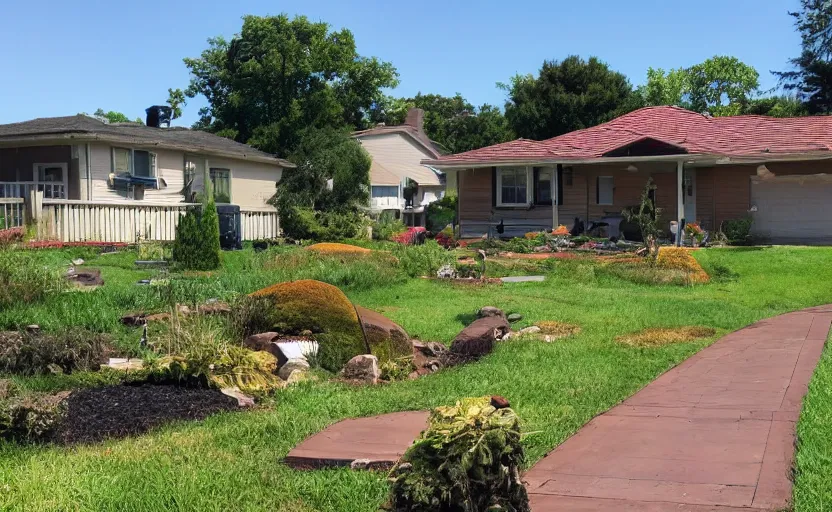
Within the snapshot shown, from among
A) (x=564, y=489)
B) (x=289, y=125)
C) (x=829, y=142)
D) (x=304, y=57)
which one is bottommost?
(x=564, y=489)

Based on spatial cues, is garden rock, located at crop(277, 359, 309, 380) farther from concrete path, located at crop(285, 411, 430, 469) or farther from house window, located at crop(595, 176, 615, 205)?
house window, located at crop(595, 176, 615, 205)

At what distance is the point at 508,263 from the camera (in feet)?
62.8

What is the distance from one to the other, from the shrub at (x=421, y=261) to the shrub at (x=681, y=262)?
427 centimetres

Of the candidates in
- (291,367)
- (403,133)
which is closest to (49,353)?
(291,367)

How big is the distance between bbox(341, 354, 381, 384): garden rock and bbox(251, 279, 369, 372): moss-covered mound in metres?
0.48

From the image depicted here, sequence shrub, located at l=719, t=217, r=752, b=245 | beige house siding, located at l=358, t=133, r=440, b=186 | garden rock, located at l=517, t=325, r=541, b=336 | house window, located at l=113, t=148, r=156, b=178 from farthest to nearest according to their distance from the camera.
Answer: beige house siding, located at l=358, t=133, r=440, b=186 → house window, located at l=113, t=148, r=156, b=178 → shrub, located at l=719, t=217, r=752, b=245 → garden rock, located at l=517, t=325, r=541, b=336

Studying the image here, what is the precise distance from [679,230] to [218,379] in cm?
1791

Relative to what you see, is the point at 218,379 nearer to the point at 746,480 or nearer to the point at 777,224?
the point at 746,480

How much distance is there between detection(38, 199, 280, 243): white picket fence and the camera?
71.6 ft

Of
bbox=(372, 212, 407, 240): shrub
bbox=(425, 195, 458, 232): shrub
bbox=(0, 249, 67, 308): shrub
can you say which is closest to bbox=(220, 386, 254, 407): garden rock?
bbox=(0, 249, 67, 308): shrub

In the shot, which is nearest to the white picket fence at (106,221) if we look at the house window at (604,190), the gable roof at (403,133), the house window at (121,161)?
the house window at (121,161)

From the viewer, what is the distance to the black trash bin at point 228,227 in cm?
2350

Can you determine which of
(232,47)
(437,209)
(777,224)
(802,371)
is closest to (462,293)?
(802,371)

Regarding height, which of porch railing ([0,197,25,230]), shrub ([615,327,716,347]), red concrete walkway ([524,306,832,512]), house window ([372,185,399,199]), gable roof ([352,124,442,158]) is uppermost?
gable roof ([352,124,442,158])
